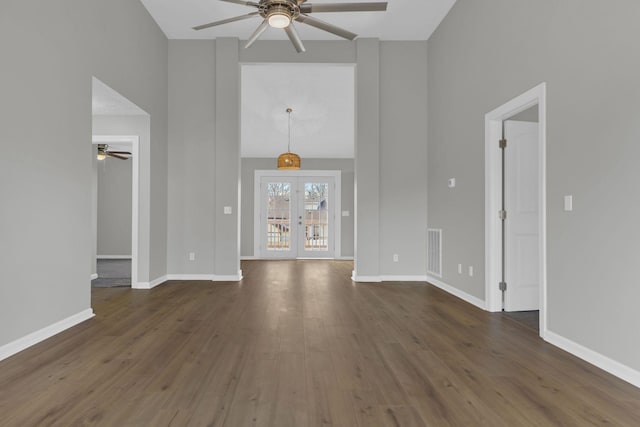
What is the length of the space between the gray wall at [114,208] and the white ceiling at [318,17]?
4.98 m

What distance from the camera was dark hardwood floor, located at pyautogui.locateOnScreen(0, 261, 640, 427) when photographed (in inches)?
68.2

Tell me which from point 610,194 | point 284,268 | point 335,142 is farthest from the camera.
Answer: point 335,142

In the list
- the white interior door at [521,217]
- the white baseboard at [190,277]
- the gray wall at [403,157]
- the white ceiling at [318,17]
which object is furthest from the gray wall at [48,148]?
the white interior door at [521,217]

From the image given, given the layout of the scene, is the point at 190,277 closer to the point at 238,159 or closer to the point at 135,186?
the point at 135,186

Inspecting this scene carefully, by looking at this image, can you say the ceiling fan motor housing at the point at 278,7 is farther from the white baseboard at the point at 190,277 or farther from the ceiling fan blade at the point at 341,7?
the white baseboard at the point at 190,277

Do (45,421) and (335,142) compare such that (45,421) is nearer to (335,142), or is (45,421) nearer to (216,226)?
(216,226)

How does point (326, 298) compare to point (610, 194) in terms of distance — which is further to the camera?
point (326, 298)

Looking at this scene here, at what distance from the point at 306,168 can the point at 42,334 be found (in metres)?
6.93

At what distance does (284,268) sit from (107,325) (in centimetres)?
417

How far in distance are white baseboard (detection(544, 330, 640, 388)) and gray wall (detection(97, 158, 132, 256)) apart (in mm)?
8923

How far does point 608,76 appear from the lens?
228 centimetres

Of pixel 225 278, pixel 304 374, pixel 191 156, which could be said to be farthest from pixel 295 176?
pixel 304 374

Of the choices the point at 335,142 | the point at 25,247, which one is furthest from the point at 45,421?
the point at 335,142

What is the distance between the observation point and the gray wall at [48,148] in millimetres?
Result: 2479
